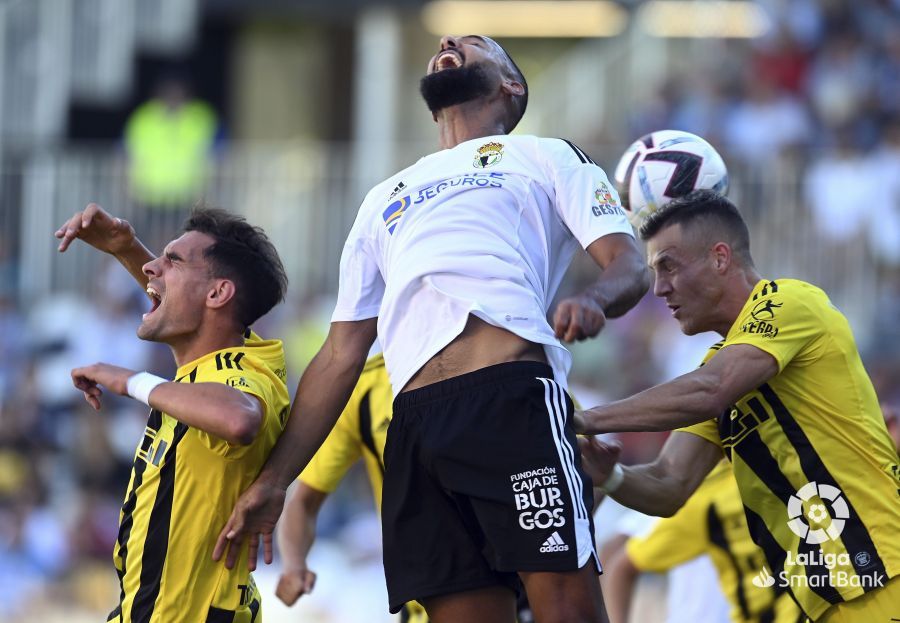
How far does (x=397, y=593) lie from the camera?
4.96 meters

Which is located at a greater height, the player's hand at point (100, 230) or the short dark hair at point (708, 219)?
the short dark hair at point (708, 219)

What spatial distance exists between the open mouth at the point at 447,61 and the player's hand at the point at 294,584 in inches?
95.3

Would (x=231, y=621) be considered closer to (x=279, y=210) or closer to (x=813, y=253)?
(x=813, y=253)

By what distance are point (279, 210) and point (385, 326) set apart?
33.5 feet

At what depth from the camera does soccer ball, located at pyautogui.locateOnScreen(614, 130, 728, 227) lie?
600cm

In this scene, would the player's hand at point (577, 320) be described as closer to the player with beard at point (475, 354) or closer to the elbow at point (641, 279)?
the player with beard at point (475, 354)

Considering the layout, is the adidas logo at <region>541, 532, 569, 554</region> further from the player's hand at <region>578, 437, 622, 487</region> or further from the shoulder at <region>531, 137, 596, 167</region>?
the shoulder at <region>531, 137, 596, 167</region>

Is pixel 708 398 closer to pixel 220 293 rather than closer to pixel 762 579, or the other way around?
pixel 220 293

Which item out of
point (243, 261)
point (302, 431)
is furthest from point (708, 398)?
point (243, 261)

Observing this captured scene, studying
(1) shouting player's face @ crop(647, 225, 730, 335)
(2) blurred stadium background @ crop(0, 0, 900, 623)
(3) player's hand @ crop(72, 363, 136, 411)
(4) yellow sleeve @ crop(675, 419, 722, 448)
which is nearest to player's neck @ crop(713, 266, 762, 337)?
(1) shouting player's face @ crop(647, 225, 730, 335)

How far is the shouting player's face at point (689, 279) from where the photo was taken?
18.1 feet

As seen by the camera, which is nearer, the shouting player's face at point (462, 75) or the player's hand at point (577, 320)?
the player's hand at point (577, 320)

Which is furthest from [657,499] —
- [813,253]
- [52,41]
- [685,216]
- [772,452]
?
[52,41]

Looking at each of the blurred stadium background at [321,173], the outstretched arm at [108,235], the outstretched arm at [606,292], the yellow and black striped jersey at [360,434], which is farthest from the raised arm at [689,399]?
the blurred stadium background at [321,173]
